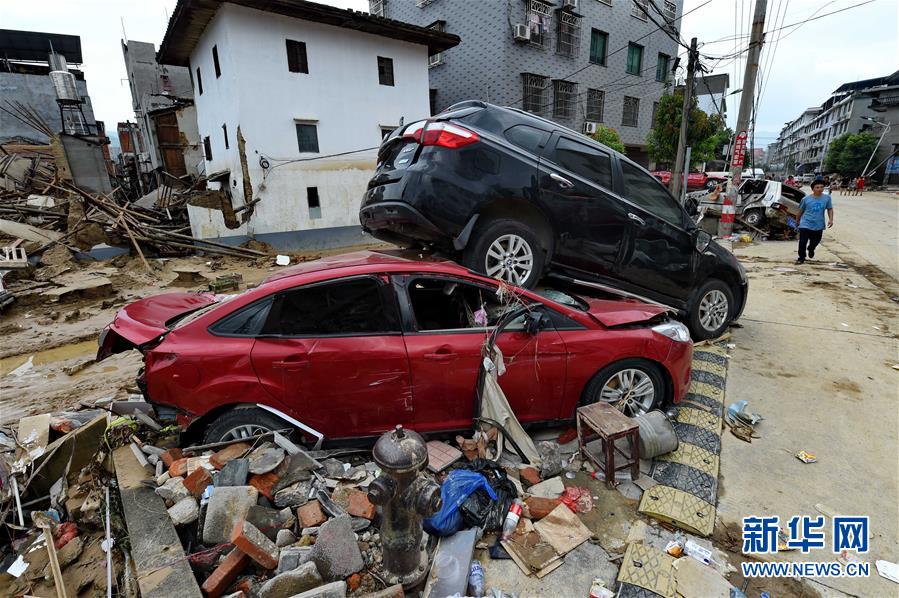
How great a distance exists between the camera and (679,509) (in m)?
2.71

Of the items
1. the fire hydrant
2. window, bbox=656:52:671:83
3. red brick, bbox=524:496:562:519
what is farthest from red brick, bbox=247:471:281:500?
window, bbox=656:52:671:83

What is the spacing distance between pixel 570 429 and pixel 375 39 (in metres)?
15.1

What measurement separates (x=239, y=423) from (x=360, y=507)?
1.06m

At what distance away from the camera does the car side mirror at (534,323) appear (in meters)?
3.09

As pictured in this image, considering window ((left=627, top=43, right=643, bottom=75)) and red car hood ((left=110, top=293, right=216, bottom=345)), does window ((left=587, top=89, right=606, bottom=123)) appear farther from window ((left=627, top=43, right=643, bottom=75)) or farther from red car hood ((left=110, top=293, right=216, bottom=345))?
red car hood ((left=110, top=293, right=216, bottom=345))

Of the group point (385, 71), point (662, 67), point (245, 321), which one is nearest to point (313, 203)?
point (385, 71)

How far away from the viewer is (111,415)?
3428 millimetres

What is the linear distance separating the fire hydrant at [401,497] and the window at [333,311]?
1085mm

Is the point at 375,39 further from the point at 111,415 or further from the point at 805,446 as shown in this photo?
the point at 805,446

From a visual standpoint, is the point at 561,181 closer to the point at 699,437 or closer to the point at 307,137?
the point at 699,437

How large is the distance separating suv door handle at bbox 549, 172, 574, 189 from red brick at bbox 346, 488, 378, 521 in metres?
3.11

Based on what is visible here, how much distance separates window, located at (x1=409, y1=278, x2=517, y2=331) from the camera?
3342 millimetres

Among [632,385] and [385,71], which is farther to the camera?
[385,71]

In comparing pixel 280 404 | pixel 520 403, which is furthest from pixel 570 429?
pixel 280 404
